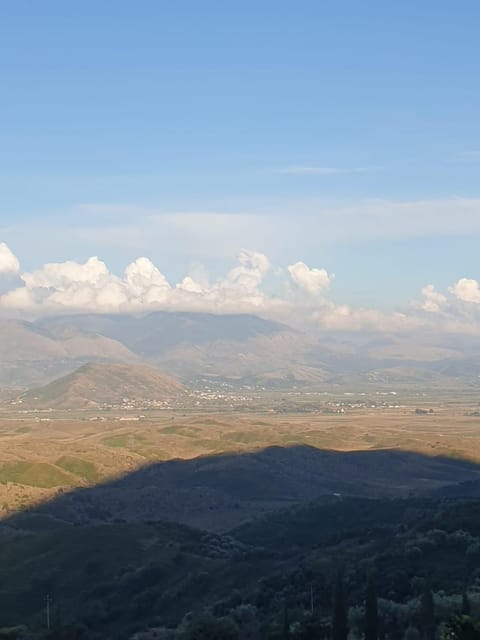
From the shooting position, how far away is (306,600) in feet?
272

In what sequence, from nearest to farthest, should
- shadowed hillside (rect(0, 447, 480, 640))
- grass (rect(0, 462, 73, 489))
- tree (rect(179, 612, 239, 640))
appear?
tree (rect(179, 612, 239, 640)) < shadowed hillside (rect(0, 447, 480, 640)) < grass (rect(0, 462, 73, 489))

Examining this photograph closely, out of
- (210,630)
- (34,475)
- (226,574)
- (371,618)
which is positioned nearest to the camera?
(371,618)

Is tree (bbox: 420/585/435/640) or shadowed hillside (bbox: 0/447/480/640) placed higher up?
tree (bbox: 420/585/435/640)

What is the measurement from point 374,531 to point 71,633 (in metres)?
47.9

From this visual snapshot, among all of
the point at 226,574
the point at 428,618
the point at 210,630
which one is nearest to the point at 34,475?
the point at 226,574

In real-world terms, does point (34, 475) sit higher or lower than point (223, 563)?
higher

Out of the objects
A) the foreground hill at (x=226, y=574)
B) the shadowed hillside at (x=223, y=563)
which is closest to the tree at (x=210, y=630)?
the foreground hill at (x=226, y=574)

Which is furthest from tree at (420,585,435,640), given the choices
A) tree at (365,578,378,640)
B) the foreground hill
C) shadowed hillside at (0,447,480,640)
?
shadowed hillside at (0,447,480,640)

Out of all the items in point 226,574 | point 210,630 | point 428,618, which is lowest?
point 226,574

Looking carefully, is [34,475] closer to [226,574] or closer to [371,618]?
[226,574]

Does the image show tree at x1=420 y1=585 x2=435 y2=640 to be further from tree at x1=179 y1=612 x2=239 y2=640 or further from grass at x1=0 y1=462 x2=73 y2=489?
grass at x1=0 y1=462 x2=73 y2=489

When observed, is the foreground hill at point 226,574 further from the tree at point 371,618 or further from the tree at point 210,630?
the tree at point 371,618

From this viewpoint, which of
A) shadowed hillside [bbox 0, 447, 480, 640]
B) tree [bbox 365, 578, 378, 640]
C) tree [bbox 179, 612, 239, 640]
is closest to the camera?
tree [bbox 365, 578, 378, 640]

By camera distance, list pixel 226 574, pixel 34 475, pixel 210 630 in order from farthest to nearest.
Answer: pixel 34 475 < pixel 226 574 < pixel 210 630
